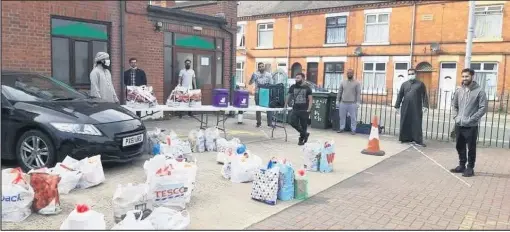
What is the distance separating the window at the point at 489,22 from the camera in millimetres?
22592

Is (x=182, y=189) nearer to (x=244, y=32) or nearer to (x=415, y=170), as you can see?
(x=415, y=170)

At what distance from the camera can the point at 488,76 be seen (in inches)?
906

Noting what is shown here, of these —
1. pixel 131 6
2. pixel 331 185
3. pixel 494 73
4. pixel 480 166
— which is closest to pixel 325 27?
pixel 494 73

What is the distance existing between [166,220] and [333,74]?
2533 centimetres

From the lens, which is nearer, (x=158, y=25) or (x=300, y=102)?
(x=300, y=102)

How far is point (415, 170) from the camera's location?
7.58 m

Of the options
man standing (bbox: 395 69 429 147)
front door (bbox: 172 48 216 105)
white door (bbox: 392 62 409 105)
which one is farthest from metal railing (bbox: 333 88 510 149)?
front door (bbox: 172 48 216 105)

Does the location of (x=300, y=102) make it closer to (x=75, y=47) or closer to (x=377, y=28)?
(x=75, y=47)

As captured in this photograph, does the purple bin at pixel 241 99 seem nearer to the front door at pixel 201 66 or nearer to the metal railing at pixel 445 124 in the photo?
the metal railing at pixel 445 124

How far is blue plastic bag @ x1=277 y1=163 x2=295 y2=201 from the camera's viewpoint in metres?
5.40

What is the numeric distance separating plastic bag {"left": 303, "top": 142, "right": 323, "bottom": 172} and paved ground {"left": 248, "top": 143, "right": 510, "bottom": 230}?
2.16ft

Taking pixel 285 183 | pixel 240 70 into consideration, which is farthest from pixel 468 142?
pixel 240 70

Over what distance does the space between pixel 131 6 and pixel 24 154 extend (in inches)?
257

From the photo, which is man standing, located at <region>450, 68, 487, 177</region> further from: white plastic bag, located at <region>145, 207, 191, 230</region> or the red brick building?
the red brick building
